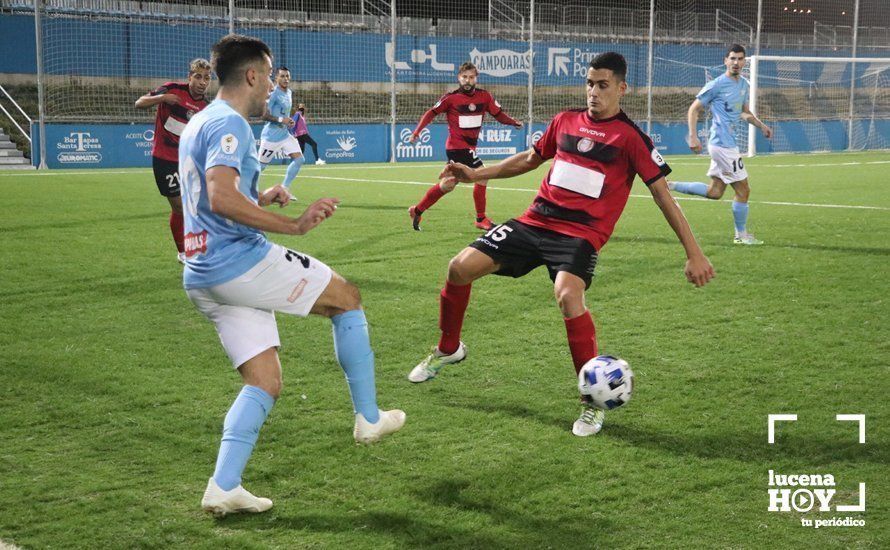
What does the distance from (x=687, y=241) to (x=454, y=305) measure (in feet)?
4.48

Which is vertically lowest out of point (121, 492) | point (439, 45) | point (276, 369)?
point (121, 492)

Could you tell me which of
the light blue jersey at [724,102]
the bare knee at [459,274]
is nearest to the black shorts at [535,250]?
the bare knee at [459,274]

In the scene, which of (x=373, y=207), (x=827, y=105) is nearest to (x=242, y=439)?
(x=373, y=207)

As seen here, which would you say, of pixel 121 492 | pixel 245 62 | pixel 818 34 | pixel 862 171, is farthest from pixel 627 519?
pixel 818 34

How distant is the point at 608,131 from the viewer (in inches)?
206

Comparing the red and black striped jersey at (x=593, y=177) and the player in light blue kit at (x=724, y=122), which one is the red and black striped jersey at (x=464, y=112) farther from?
the red and black striped jersey at (x=593, y=177)

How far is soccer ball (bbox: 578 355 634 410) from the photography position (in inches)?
176

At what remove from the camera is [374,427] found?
4.03 m

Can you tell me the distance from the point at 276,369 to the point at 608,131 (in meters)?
2.46

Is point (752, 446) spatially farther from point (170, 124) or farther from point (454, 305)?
point (170, 124)

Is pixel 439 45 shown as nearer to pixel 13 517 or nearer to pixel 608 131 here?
pixel 608 131

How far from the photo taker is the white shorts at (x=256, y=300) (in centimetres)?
368

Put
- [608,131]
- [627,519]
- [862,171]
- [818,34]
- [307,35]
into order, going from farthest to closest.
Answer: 1. [818,34]
2. [307,35]
3. [862,171]
4. [608,131]
5. [627,519]

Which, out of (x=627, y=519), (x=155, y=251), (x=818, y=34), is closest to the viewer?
(x=627, y=519)
